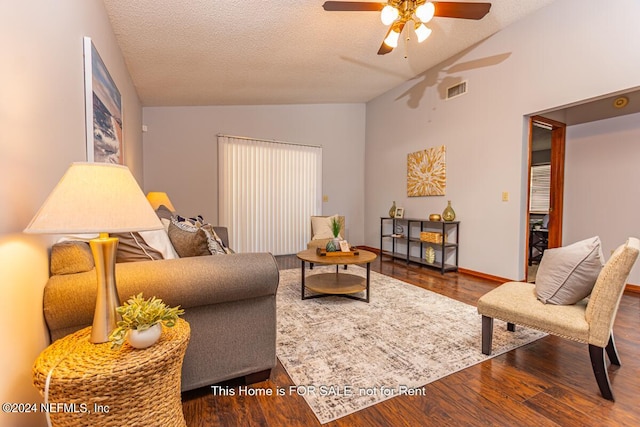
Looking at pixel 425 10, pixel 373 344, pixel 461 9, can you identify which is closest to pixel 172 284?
pixel 373 344

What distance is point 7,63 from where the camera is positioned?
97 cm

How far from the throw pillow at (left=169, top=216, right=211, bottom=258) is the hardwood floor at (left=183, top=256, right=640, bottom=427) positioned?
75cm

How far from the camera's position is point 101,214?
36.2 inches

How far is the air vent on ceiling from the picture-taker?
397 centimetres

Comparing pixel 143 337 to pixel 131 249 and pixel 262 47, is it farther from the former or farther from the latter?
pixel 262 47

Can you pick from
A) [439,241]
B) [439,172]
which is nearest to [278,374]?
[439,241]

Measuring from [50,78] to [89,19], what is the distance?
0.93m

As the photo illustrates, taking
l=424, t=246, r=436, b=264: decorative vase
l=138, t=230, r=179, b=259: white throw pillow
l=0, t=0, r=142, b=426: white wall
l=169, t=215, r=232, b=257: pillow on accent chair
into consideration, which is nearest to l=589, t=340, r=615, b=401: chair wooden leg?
l=169, t=215, r=232, b=257: pillow on accent chair

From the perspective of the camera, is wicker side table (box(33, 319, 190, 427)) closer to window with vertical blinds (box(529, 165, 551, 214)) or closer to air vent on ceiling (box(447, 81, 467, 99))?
air vent on ceiling (box(447, 81, 467, 99))

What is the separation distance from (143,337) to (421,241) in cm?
409

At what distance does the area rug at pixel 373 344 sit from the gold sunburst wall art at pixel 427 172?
1.95 meters

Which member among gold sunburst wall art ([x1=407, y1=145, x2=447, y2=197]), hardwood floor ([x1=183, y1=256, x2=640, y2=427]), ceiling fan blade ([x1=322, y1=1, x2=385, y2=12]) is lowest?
hardwood floor ([x1=183, y1=256, x2=640, y2=427])

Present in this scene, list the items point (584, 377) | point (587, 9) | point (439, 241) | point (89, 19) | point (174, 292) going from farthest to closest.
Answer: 1. point (439, 241)
2. point (587, 9)
3. point (89, 19)
4. point (584, 377)
5. point (174, 292)

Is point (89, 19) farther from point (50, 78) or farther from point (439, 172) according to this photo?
point (439, 172)
